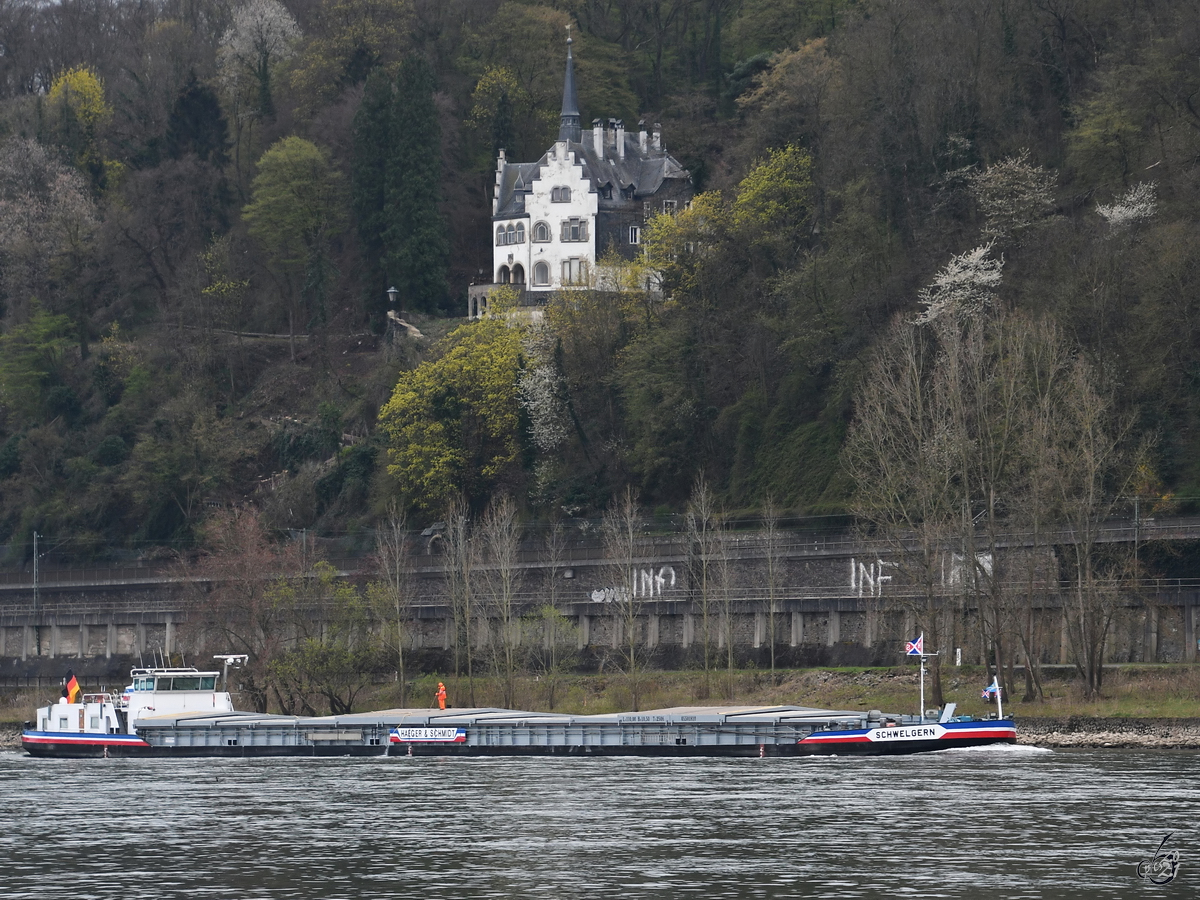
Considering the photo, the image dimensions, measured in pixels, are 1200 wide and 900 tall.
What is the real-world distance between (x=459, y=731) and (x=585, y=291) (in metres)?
59.1

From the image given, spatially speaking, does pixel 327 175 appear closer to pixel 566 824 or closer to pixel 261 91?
pixel 261 91

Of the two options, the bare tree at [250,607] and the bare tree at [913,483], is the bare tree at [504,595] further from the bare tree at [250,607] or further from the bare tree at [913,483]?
the bare tree at [913,483]

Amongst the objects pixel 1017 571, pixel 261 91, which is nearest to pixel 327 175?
pixel 261 91

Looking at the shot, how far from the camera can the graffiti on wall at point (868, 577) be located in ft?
301

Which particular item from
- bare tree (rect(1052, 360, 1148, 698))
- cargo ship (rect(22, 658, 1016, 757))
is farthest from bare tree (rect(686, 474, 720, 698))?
bare tree (rect(1052, 360, 1148, 698))

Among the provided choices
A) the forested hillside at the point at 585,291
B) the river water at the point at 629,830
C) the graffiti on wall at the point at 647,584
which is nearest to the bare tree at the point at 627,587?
the graffiti on wall at the point at 647,584

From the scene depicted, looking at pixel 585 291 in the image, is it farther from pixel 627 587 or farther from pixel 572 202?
pixel 627 587

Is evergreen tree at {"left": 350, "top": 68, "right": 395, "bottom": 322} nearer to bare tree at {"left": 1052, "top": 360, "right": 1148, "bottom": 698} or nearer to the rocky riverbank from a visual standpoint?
bare tree at {"left": 1052, "top": 360, "right": 1148, "bottom": 698}

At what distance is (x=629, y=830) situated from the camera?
49.5 meters

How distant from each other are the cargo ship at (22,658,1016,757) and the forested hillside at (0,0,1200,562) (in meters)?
14.1

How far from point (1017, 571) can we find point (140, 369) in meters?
88.9

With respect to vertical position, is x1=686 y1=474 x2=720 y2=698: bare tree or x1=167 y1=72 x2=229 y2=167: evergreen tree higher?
x1=167 y1=72 x2=229 y2=167: evergreen tree

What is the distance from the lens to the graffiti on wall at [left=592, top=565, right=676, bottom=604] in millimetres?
100750

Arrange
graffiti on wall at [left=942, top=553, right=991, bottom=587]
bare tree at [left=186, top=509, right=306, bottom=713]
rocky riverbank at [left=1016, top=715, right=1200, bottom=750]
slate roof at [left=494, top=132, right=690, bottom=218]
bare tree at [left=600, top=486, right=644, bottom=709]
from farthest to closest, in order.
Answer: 1. slate roof at [left=494, top=132, right=690, bottom=218]
2. bare tree at [left=186, top=509, right=306, bottom=713]
3. bare tree at [left=600, top=486, right=644, bottom=709]
4. graffiti on wall at [left=942, top=553, right=991, bottom=587]
5. rocky riverbank at [left=1016, top=715, right=1200, bottom=750]
